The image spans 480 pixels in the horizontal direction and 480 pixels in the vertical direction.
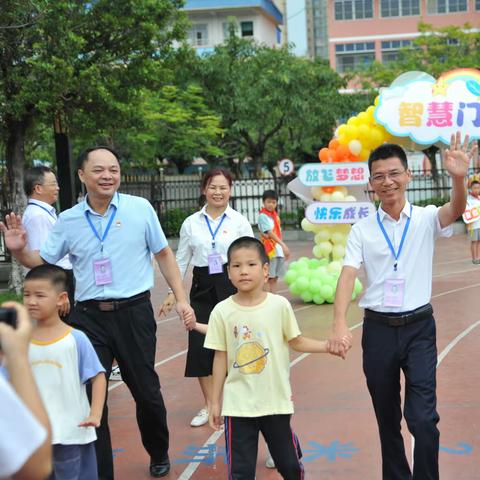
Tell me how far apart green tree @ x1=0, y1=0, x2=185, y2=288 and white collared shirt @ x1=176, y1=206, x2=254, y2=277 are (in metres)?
6.72

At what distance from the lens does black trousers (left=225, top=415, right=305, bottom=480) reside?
369cm

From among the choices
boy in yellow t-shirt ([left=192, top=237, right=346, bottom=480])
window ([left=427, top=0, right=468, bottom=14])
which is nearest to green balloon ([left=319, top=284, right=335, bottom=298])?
boy in yellow t-shirt ([left=192, top=237, right=346, bottom=480])

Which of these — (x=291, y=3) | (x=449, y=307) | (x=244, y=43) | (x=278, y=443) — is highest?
(x=291, y=3)

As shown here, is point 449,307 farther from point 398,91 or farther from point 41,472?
point 41,472

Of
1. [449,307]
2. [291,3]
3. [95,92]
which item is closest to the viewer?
[449,307]

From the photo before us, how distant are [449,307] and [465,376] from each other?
144 inches

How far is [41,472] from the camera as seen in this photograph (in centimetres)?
157

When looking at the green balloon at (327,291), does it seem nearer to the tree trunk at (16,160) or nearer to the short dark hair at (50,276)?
the tree trunk at (16,160)

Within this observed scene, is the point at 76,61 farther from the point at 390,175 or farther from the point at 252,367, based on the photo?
the point at 252,367

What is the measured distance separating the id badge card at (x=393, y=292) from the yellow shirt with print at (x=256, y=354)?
21.4 inches

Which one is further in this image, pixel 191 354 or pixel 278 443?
pixel 191 354

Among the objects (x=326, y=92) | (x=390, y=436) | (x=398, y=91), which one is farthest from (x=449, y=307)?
(x=326, y=92)

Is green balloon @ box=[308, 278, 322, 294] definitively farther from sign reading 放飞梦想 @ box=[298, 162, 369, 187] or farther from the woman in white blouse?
the woman in white blouse

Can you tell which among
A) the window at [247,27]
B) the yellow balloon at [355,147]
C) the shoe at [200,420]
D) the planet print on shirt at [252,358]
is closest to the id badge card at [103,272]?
the planet print on shirt at [252,358]
